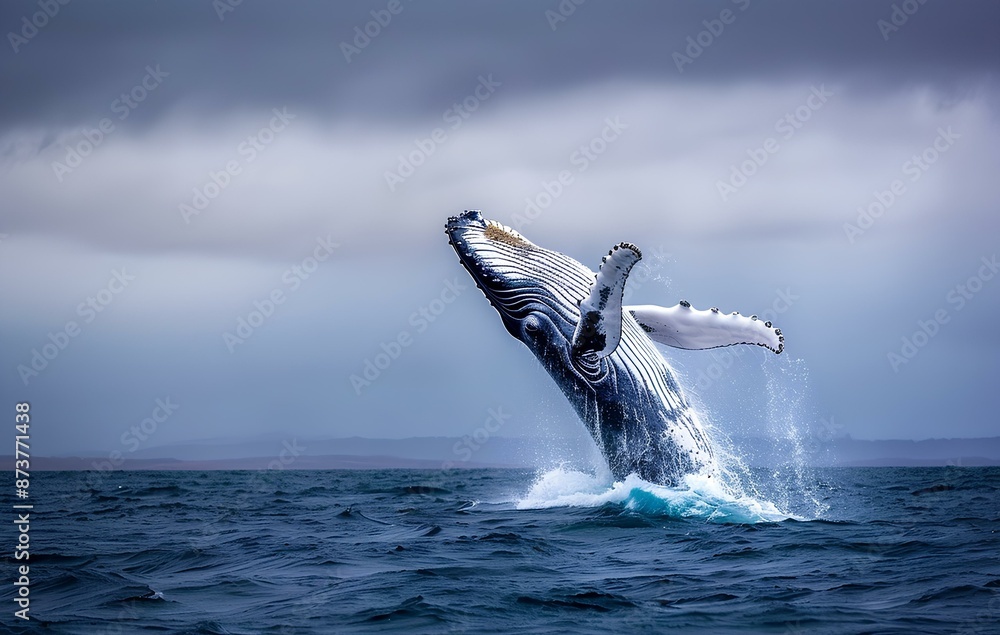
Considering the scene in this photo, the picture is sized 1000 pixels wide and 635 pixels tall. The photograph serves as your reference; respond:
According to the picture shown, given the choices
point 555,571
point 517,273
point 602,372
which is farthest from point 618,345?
point 555,571

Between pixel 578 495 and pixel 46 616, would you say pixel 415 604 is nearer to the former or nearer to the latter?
pixel 46 616

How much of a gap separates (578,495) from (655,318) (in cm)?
316

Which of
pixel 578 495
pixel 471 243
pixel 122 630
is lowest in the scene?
pixel 122 630

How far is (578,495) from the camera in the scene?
14188mm

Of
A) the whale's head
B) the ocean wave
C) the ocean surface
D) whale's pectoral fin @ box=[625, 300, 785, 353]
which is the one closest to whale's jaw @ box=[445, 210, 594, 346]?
the whale's head

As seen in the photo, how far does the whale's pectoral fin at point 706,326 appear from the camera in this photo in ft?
41.1

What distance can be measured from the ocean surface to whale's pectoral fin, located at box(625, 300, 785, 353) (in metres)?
1.98

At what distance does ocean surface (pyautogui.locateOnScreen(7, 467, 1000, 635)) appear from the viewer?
7.70 meters

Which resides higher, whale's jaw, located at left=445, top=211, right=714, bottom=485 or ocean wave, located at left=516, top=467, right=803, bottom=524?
whale's jaw, located at left=445, top=211, right=714, bottom=485

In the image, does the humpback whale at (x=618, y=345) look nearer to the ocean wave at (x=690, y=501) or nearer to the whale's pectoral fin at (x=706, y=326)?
the whale's pectoral fin at (x=706, y=326)

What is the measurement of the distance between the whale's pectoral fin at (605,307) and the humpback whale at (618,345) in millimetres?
601

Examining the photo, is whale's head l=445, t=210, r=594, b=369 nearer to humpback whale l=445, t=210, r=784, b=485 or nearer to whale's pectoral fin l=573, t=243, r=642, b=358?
humpback whale l=445, t=210, r=784, b=485

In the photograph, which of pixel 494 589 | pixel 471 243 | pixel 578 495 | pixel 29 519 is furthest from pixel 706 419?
pixel 29 519

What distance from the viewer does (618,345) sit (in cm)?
1185
